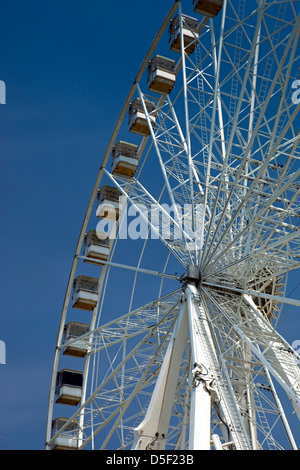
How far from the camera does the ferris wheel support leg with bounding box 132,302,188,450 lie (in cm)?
1811

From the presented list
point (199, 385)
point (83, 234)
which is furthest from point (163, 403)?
point (83, 234)

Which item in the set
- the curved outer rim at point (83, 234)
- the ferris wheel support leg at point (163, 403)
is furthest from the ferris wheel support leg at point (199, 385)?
the curved outer rim at point (83, 234)

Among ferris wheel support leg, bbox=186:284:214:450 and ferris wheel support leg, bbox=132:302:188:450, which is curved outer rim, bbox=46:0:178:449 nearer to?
ferris wheel support leg, bbox=132:302:188:450

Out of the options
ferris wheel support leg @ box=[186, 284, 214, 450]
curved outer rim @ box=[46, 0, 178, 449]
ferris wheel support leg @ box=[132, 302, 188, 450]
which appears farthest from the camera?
curved outer rim @ box=[46, 0, 178, 449]

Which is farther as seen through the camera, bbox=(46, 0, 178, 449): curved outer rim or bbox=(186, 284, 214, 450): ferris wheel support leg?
bbox=(46, 0, 178, 449): curved outer rim

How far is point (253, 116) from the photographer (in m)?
23.8

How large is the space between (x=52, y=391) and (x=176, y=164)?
944 cm

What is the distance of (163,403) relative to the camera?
62.0 feet

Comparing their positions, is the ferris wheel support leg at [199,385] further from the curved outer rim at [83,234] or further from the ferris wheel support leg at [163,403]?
the curved outer rim at [83,234]

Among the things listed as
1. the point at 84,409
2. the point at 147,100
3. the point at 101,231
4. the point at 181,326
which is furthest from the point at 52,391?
the point at 147,100

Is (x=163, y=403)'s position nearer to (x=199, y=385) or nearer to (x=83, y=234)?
(x=199, y=385)

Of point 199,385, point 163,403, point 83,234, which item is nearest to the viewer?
point 199,385

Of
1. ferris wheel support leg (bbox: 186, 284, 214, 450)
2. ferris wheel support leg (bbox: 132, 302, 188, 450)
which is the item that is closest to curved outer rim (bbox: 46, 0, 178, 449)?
ferris wheel support leg (bbox: 132, 302, 188, 450)
